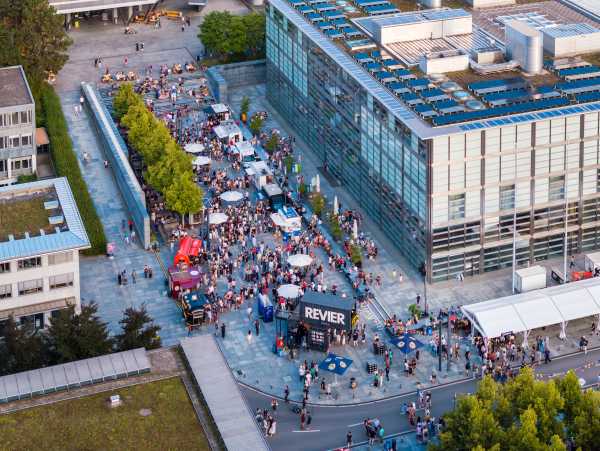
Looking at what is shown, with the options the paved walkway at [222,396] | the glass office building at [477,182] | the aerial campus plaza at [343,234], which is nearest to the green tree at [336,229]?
the aerial campus plaza at [343,234]

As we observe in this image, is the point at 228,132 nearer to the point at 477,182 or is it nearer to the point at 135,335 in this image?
the point at 477,182

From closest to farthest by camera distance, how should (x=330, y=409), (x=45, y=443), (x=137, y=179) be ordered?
(x=45, y=443)
(x=330, y=409)
(x=137, y=179)

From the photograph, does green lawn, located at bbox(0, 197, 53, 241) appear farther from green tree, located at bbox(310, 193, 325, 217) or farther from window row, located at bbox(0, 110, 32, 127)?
green tree, located at bbox(310, 193, 325, 217)

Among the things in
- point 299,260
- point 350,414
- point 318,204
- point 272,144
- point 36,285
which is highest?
point 36,285

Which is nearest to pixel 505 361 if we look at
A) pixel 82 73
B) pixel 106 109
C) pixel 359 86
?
pixel 359 86

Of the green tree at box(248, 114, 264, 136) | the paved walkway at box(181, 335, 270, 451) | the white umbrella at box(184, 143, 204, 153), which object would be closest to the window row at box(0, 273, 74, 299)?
the paved walkway at box(181, 335, 270, 451)

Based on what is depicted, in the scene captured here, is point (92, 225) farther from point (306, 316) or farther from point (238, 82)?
point (238, 82)

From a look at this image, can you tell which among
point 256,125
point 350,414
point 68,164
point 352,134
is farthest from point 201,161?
point 350,414
